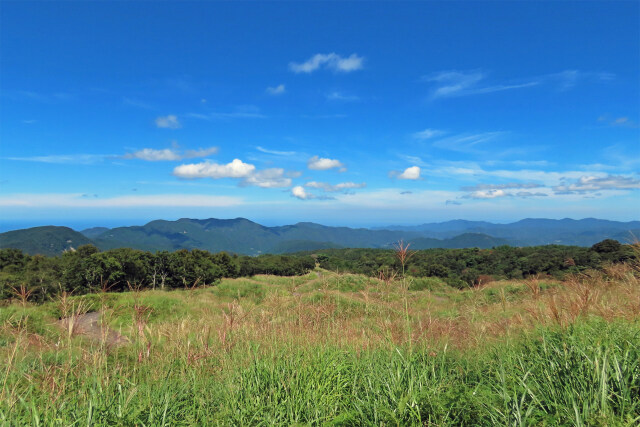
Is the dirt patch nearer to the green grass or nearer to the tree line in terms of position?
the green grass

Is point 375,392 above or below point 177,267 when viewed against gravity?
above

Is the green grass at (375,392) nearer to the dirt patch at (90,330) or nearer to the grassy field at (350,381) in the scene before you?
the grassy field at (350,381)

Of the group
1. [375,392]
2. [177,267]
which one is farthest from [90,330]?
[177,267]

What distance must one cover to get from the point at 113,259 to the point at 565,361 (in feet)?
101

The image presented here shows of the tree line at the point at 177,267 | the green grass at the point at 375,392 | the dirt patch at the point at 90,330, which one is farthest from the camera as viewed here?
the tree line at the point at 177,267

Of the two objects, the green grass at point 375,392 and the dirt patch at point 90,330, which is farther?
the dirt patch at point 90,330

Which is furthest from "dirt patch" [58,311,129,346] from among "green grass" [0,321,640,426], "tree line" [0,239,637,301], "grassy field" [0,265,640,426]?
"tree line" [0,239,637,301]

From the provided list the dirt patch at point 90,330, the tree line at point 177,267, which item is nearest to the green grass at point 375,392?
the dirt patch at point 90,330

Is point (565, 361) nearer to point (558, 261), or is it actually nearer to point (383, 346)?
point (383, 346)

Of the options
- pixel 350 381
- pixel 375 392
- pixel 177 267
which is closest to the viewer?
pixel 375 392

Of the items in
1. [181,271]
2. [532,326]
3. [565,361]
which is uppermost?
[565,361]

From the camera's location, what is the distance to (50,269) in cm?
3012

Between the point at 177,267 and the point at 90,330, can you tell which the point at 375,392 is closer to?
the point at 90,330

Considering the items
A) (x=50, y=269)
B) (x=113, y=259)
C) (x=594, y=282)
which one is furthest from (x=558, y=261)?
(x=50, y=269)
